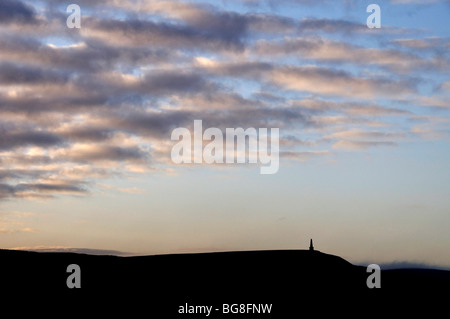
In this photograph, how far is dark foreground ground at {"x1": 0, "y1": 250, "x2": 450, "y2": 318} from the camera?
69.6 metres

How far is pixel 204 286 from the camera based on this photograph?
247 ft

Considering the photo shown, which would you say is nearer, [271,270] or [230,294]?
[230,294]

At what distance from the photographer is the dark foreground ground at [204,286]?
228ft
